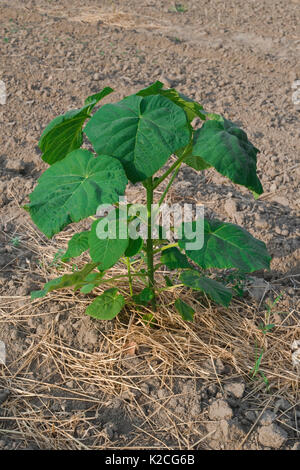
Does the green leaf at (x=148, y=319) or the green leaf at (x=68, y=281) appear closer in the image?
the green leaf at (x=68, y=281)

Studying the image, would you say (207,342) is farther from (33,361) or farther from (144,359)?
(33,361)

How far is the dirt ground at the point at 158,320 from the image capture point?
5.11ft

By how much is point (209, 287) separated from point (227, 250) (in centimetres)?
17

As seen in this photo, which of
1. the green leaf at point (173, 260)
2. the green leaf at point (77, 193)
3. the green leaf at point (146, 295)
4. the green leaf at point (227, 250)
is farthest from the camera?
the green leaf at point (146, 295)

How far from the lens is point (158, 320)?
1847 mm

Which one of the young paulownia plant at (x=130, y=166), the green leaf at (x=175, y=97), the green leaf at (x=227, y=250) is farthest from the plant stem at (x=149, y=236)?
the green leaf at (x=175, y=97)

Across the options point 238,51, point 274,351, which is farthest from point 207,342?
point 238,51

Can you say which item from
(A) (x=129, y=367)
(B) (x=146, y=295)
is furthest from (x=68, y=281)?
(A) (x=129, y=367)

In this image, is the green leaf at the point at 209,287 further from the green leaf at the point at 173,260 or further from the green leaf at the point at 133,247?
the green leaf at the point at 133,247

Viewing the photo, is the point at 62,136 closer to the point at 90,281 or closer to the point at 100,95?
the point at 100,95

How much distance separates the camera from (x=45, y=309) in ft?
6.32

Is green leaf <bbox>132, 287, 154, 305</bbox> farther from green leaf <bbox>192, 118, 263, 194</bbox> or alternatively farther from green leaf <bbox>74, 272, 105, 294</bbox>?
green leaf <bbox>192, 118, 263, 194</bbox>

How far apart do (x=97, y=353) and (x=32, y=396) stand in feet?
0.86

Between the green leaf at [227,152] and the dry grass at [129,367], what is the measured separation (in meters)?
0.65
